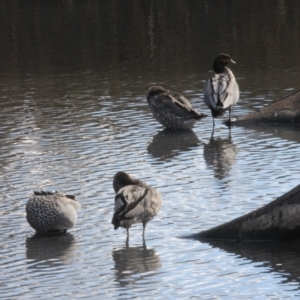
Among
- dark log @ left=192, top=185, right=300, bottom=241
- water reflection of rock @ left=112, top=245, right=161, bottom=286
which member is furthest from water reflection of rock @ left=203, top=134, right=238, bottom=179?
water reflection of rock @ left=112, top=245, right=161, bottom=286

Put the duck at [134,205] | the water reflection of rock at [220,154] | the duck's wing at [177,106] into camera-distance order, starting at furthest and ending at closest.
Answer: the duck's wing at [177,106]
the water reflection of rock at [220,154]
the duck at [134,205]

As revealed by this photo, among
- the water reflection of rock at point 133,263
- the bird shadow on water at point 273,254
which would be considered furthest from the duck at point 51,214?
the bird shadow on water at point 273,254

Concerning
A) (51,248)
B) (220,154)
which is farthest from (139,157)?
(51,248)

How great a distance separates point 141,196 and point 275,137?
472 cm

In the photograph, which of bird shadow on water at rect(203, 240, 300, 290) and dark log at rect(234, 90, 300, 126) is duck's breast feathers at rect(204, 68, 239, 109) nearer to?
dark log at rect(234, 90, 300, 126)

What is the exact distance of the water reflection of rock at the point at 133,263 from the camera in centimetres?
812

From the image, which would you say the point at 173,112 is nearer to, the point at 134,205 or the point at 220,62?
the point at 220,62

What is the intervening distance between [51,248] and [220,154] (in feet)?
13.5

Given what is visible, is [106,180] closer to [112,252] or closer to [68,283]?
[112,252]

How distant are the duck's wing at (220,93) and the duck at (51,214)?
5.29 metres

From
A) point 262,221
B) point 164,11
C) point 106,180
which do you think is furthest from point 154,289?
point 164,11

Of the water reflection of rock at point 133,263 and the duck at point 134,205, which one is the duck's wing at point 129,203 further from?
the water reflection of rock at point 133,263

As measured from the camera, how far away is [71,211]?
9469 millimetres

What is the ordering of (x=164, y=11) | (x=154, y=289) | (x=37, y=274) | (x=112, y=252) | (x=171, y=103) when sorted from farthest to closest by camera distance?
(x=164, y=11) < (x=171, y=103) < (x=112, y=252) < (x=37, y=274) < (x=154, y=289)
